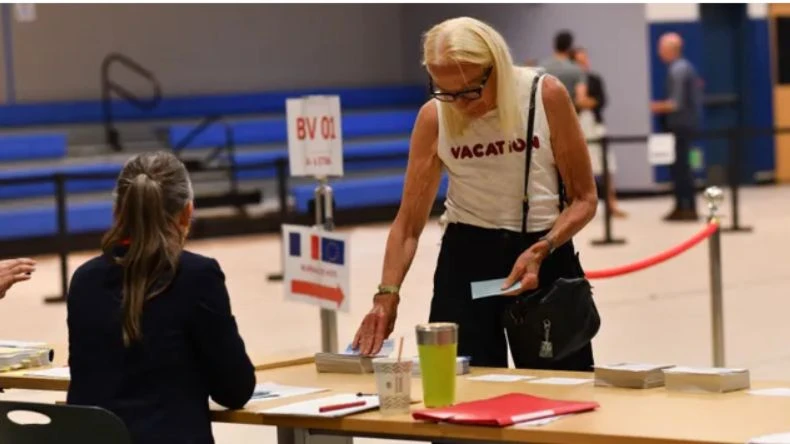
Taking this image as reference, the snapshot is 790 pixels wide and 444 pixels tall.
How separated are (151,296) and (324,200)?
11.0 ft

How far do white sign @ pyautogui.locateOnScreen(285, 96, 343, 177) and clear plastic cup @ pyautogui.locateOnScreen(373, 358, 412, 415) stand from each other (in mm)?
3228

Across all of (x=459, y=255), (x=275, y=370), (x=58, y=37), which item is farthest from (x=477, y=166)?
(x=58, y=37)

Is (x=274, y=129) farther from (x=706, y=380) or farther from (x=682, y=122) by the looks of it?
(x=706, y=380)

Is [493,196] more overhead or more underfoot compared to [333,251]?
more overhead

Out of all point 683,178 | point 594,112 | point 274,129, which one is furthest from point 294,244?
point 274,129

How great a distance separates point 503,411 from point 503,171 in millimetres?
1081

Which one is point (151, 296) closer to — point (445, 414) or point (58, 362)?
point (445, 414)

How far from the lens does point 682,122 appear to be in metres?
16.5

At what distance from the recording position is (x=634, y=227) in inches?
624

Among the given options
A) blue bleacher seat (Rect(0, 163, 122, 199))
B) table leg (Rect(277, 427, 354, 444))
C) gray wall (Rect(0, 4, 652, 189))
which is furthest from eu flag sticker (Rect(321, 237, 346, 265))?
gray wall (Rect(0, 4, 652, 189))

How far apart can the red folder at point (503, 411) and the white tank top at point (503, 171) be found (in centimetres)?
91

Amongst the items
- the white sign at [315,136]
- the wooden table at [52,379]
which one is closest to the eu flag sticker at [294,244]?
the white sign at [315,136]

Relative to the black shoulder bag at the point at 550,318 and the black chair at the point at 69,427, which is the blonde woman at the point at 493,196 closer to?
the black shoulder bag at the point at 550,318

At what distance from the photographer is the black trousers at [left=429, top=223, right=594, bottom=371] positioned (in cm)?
417
